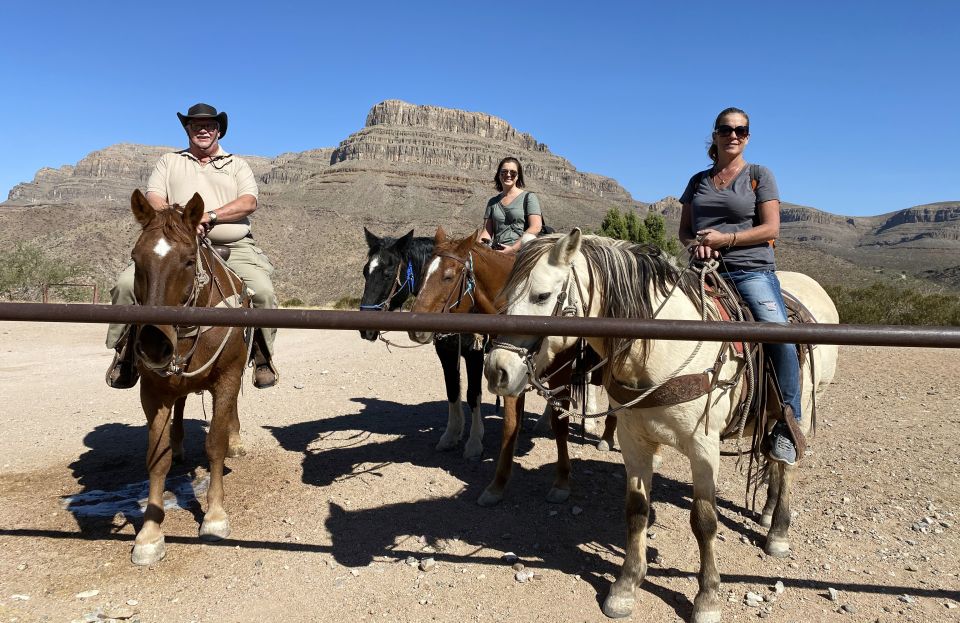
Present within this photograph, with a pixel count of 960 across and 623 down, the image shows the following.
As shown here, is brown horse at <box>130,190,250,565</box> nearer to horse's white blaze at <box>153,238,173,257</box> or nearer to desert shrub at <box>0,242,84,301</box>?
horse's white blaze at <box>153,238,173,257</box>

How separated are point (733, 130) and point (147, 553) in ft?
15.0

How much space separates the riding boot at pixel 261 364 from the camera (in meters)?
4.89

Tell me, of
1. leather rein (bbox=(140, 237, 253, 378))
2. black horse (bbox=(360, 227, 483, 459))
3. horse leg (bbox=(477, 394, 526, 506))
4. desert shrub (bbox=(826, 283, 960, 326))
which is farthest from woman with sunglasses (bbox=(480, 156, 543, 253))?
desert shrub (bbox=(826, 283, 960, 326))

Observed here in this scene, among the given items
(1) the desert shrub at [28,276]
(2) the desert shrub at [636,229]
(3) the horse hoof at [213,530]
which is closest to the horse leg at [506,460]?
(3) the horse hoof at [213,530]

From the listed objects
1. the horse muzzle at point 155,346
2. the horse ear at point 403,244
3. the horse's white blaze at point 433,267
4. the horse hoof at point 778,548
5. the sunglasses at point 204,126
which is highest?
the sunglasses at point 204,126

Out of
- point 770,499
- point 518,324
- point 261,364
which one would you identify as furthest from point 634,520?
point 261,364

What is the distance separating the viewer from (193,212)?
347cm

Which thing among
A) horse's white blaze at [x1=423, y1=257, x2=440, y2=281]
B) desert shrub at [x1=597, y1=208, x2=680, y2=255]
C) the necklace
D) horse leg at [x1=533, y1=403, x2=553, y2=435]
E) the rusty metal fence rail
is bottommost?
horse leg at [x1=533, y1=403, x2=553, y2=435]

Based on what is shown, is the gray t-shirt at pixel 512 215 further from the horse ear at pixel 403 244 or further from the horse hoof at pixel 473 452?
the horse hoof at pixel 473 452

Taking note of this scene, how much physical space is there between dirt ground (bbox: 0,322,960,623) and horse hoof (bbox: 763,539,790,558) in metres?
0.08

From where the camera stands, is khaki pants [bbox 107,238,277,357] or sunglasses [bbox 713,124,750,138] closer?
sunglasses [bbox 713,124,750,138]

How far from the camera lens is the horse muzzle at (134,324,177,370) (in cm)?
341

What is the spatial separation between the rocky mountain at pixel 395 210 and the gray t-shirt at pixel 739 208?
38.8m

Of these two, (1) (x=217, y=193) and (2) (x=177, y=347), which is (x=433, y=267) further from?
(2) (x=177, y=347)
